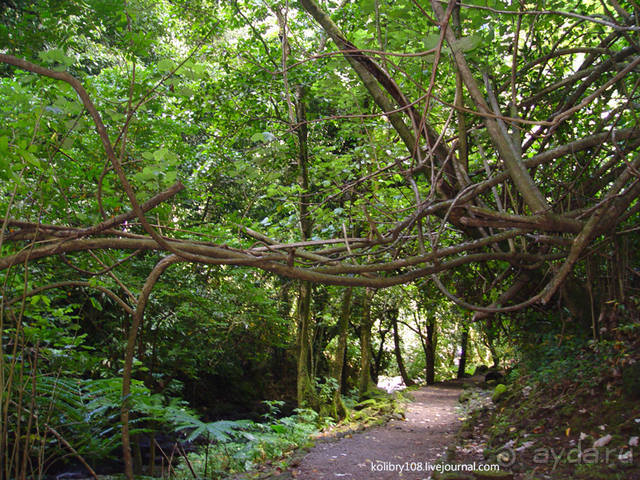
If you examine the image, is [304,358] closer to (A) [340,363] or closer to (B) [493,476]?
(A) [340,363]

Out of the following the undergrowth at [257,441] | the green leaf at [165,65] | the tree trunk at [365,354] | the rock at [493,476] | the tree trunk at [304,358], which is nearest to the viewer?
the green leaf at [165,65]

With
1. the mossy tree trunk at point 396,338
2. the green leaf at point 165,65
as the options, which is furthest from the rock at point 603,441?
the mossy tree trunk at point 396,338

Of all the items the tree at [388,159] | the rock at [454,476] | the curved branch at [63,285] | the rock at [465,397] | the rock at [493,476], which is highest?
the tree at [388,159]

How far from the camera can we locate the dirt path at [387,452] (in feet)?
13.8

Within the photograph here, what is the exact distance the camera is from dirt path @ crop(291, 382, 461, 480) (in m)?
4.22

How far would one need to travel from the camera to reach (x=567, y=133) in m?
3.81

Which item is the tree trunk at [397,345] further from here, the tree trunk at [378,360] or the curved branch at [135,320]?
the curved branch at [135,320]

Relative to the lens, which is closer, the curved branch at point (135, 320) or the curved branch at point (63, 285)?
the curved branch at point (63, 285)

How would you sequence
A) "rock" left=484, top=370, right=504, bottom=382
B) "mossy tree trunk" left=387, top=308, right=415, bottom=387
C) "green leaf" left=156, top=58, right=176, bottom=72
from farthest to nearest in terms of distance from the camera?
"mossy tree trunk" left=387, top=308, right=415, bottom=387
"rock" left=484, top=370, right=504, bottom=382
"green leaf" left=156, top=58, right=176, bottom=72

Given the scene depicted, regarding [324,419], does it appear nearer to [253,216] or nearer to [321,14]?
[253,216]

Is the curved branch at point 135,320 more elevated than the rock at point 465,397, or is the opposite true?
the curved branch at point 135,320

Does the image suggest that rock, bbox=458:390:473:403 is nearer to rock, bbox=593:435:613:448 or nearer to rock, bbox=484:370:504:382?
rock, bbox=484:370:504:382

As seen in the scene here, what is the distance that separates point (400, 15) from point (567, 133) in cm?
214

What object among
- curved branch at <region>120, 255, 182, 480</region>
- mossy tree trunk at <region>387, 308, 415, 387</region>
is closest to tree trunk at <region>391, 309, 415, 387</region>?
mossy tree trunk at <region>387, 308, 415, 387</region>
